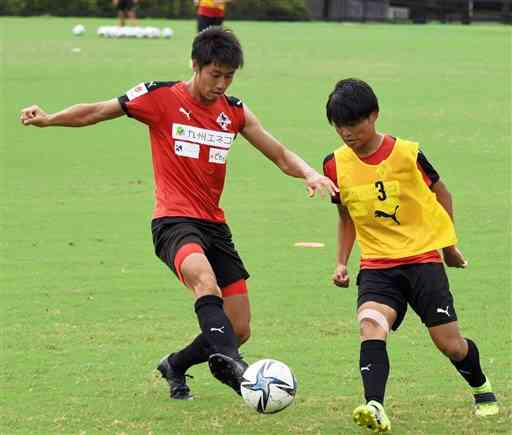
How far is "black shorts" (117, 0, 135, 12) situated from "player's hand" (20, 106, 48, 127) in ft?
122

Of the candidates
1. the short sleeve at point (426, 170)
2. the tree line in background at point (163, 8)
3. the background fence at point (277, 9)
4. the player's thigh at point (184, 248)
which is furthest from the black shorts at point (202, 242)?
the tree line in background at point (163, 8)

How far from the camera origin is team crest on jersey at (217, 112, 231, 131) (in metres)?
7.81

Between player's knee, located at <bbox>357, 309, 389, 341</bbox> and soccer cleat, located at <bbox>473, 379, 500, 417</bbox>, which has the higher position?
player's knee, located at <bbox>357, 309, 389, 341</bbox>

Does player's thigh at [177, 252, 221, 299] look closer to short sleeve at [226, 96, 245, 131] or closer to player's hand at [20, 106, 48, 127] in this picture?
short sleeve at [226, 96, 245, 131]

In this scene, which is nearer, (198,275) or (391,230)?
(198,275)

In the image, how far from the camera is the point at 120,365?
867 cm

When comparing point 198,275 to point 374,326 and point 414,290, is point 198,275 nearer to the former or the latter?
point 374,326

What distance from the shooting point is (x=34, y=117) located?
25.5 feet

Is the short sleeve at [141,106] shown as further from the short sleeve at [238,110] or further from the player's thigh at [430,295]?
the player's thigh at [430,295]

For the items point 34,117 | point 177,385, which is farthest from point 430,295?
point 34,117

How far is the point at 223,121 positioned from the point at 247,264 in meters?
4.73

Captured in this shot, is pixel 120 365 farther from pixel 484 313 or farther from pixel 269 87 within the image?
pixel 269 87

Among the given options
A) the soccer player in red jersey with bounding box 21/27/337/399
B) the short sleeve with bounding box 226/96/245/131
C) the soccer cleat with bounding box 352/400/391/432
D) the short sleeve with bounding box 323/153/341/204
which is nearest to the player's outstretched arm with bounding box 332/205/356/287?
the short sleeve with bounding box 323/153/341/204

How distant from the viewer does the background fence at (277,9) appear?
188 feet
